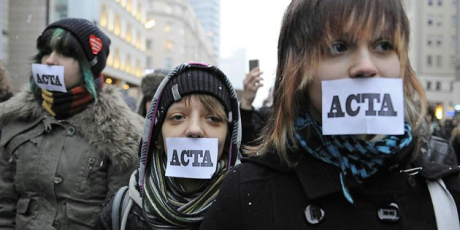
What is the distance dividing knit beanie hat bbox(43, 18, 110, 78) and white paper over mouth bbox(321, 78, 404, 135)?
6.92 feet

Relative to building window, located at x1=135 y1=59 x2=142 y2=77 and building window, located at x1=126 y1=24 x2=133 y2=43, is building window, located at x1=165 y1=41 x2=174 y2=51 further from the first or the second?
building window, located at x1=126 y1=24 x2=133 y2=43

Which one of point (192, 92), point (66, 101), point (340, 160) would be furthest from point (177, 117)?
point (340, 160)

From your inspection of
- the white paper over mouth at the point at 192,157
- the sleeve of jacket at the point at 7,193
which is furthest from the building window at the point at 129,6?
the white paper over mouth at the point at 192,157

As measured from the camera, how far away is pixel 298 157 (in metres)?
1.46

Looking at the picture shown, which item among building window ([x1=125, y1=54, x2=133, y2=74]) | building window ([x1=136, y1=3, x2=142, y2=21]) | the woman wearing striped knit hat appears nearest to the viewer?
the woman wearing striped knit hat

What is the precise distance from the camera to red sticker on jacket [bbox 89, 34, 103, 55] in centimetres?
298

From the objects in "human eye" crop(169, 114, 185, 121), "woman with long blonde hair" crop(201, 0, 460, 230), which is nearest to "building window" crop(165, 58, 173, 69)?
"human eye" crop(169, 114, 185, 121)

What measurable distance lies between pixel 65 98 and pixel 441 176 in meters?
2.30

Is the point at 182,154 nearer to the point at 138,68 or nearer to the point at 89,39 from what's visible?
the point at 89,39

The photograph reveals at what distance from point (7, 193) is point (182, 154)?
1404 mm

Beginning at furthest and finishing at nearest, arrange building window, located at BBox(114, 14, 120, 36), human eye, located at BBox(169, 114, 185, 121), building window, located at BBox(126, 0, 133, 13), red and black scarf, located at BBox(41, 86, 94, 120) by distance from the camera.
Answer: building window, located at BBox(126, 0, 133, 13) < building window, located at BBox(114, 14, 120, 36) < red and black scarf, located at BBox(41, 86, 94, 120) < human eye, located at BBox(169, 114, 185, 121)

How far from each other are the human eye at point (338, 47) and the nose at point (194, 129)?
1020 millimetres

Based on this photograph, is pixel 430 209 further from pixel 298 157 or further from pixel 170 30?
pixel 170 30

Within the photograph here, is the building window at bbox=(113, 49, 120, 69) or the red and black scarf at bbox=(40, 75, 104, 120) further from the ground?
the building window at bbox=(113, 49, 120, 69)
